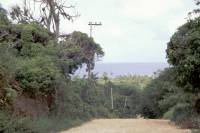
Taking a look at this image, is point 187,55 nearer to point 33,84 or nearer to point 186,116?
point 186,116

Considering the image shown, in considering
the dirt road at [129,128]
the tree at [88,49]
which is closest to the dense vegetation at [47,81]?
the dirt road at [129,128]

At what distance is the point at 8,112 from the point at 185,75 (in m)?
7.91

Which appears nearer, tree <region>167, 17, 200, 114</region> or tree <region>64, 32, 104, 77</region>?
tree <region>167, 17, 200, 114</region>

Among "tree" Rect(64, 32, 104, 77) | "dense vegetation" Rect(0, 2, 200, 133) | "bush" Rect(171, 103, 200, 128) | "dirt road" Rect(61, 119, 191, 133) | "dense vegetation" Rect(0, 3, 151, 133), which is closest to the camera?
"dense vegetation" Rect(0, 3, 151, 133)

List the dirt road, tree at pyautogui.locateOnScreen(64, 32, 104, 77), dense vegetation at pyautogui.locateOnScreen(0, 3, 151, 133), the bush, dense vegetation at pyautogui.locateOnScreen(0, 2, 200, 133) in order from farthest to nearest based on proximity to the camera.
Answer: tree at pyautogui.locateOnScreen(64, 32, 104, 77) → the bush → the dirt road → dense vegetation at pyautogui.locateOnScreen(0, 2, 200, 133) → dense vegetation at pyautogui.locateOnScreen(0, 3, 151, 133)

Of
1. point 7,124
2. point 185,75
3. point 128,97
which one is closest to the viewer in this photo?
point 7,124

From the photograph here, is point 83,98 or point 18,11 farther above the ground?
point 18,11

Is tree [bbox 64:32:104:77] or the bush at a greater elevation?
tree [bbox 64:32:104:77]

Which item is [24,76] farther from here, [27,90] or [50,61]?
[50,61]

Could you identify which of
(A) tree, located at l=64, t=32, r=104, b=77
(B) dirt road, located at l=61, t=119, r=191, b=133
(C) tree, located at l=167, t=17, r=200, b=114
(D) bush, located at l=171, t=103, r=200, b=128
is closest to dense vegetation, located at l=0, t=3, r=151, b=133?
(B) dirt road, located at l=61, t=119, r=191, b=133

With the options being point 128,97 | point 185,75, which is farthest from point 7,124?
point 128,97

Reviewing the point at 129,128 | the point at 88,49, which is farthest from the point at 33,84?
the point at 88,49

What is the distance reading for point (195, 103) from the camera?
28.1 m

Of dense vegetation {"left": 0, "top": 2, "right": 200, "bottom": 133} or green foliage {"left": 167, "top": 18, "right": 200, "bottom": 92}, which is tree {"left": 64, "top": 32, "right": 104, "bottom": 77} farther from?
green foliage {"left": 167, "top": 18, "right": 200, "bottom": 92}
